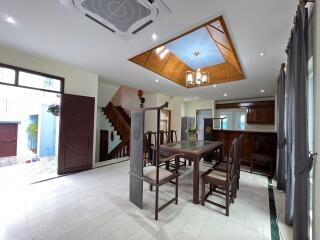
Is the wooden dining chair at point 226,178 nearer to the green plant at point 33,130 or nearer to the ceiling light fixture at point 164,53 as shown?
the ceiling light fixture at point 164,53

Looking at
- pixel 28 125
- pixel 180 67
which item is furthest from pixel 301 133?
pixel 28 125

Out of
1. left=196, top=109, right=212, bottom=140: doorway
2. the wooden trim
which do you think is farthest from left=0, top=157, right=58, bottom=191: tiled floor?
the wooden trim

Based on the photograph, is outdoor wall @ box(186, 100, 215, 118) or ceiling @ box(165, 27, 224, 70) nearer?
ceiling @ box(165, 27, 224, 70)

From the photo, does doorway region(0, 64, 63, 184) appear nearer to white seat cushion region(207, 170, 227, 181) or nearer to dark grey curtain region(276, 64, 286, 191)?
white seat cushion region(207, 170, 227, 181)

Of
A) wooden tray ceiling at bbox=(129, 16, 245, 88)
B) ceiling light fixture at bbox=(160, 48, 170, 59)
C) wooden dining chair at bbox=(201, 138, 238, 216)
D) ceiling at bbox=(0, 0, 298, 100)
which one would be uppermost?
ceiling light fixture at bbox=(160, 48, 170, 59)

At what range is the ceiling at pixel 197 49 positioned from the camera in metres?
3.31

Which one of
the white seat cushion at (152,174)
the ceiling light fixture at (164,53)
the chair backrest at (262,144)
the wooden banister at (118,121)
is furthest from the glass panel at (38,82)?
the chair backrest at (262,144)

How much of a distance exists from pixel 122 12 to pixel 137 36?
55 cm

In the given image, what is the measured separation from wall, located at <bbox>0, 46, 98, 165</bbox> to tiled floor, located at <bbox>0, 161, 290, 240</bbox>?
95.4 inches

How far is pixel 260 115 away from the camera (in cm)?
688

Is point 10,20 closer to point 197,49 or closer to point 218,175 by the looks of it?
point 197,49

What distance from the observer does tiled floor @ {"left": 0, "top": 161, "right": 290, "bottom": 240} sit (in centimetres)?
180

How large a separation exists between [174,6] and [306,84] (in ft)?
5.58

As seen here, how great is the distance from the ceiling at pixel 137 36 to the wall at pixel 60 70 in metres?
0.25
